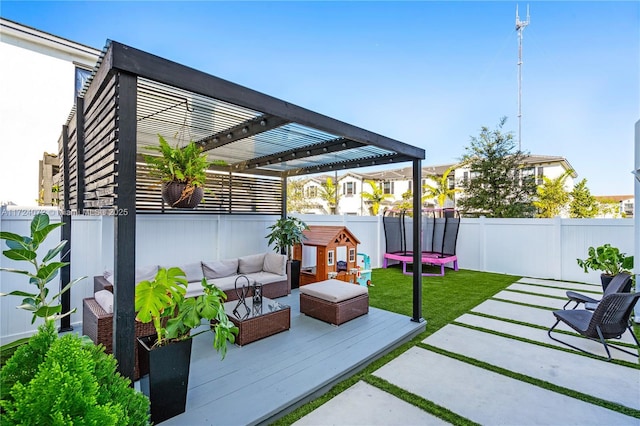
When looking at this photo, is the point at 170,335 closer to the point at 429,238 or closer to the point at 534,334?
the point at 534,334

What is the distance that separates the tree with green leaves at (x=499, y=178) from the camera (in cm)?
1288

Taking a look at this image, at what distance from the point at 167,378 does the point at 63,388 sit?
1203 mm

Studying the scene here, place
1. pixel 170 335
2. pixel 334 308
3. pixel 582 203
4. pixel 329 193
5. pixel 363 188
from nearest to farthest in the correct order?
1. pixel 170 335
2. pixel 334 308
3. pixel 582 203
4. pixel 329 193
5. pixel 363 188

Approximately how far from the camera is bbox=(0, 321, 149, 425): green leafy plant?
3.85 feet

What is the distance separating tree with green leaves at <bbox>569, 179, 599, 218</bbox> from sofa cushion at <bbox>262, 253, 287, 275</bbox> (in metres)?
18.7

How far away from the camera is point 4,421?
1159 mm

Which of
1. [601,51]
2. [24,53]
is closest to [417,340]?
[24,53]

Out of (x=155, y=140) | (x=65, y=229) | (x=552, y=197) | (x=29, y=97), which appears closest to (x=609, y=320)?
(x=155, y=140)

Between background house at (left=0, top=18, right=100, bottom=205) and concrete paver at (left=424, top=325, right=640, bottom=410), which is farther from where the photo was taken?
background house at (left=0, top=18, right=100, bottom=205)

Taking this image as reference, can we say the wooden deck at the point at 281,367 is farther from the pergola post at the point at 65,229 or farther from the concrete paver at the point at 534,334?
the pergola post at the point at 65,229

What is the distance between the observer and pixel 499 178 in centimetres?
1302

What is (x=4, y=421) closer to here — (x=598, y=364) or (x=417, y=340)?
(x=417, y=340)

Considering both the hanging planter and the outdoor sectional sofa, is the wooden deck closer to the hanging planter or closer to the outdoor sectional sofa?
the outdoor sectional sofa

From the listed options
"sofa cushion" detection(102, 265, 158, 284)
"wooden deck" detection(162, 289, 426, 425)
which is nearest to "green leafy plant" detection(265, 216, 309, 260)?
"wooden deck" detection(162, 289, 426, 425)
